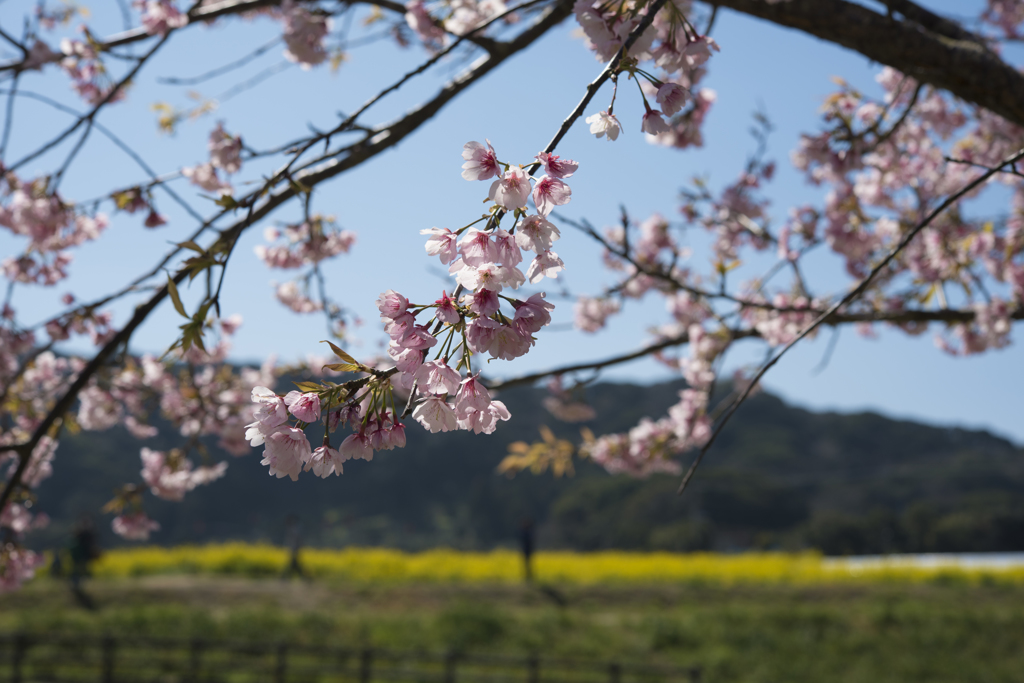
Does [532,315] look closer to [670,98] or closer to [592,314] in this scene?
[670,98]

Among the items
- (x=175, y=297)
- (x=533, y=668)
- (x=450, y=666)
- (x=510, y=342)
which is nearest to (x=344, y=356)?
(x=510, y=342)

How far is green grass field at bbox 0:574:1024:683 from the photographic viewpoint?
7273 mm

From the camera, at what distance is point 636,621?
27.8 ft

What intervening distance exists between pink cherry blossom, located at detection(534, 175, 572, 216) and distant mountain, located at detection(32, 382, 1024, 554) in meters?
21.8

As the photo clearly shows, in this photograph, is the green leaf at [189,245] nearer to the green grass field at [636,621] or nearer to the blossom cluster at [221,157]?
the blossom cluster at [221,157]

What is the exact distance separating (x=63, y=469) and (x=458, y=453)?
20166 millimetres

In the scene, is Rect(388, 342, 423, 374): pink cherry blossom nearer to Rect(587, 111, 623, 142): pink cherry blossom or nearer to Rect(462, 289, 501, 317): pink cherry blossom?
Rect(462, 289, 501, 317): pink cherry blossom

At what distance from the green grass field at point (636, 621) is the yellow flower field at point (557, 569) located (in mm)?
632

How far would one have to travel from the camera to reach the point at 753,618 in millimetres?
8344

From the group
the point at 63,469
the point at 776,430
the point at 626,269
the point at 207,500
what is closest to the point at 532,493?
the point at 776,430

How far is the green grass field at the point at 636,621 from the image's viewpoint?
7273 millimetres

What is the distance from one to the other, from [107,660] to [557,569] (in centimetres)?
722

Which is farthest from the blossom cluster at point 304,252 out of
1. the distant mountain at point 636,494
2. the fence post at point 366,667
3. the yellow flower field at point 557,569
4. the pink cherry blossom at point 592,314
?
the distant mountain at point 636,494

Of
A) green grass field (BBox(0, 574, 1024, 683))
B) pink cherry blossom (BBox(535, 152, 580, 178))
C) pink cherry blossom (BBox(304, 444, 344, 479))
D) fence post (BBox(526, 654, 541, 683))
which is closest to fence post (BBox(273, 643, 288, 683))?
green grass field (BBox(0, 574, 1024, 683))
